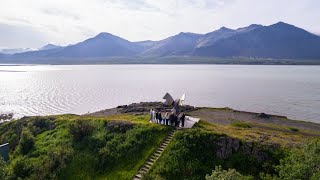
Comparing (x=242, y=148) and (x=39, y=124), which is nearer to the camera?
(x=242, y=148)

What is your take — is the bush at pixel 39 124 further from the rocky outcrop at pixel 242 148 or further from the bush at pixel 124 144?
the rocky outcrop at pixel 242 148

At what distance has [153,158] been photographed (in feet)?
147

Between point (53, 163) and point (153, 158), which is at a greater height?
point (153, 158)

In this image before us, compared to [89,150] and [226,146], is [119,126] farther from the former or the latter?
[226,146]

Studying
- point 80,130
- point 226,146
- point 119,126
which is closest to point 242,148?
point 226,146

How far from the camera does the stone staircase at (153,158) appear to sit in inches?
1656

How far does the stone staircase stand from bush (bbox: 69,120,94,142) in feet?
43.9

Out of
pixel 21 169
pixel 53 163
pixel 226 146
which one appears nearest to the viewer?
pixel 226 146

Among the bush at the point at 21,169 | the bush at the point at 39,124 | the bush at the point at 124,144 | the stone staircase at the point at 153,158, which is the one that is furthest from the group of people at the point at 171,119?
the bush at the point at 39,124

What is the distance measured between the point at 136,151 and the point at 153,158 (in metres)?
3.30

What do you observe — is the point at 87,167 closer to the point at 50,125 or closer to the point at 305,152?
the point at 50,125

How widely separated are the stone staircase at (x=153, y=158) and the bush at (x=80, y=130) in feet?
43.9

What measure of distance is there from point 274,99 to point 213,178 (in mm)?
115986

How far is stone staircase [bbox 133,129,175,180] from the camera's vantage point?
138ft
